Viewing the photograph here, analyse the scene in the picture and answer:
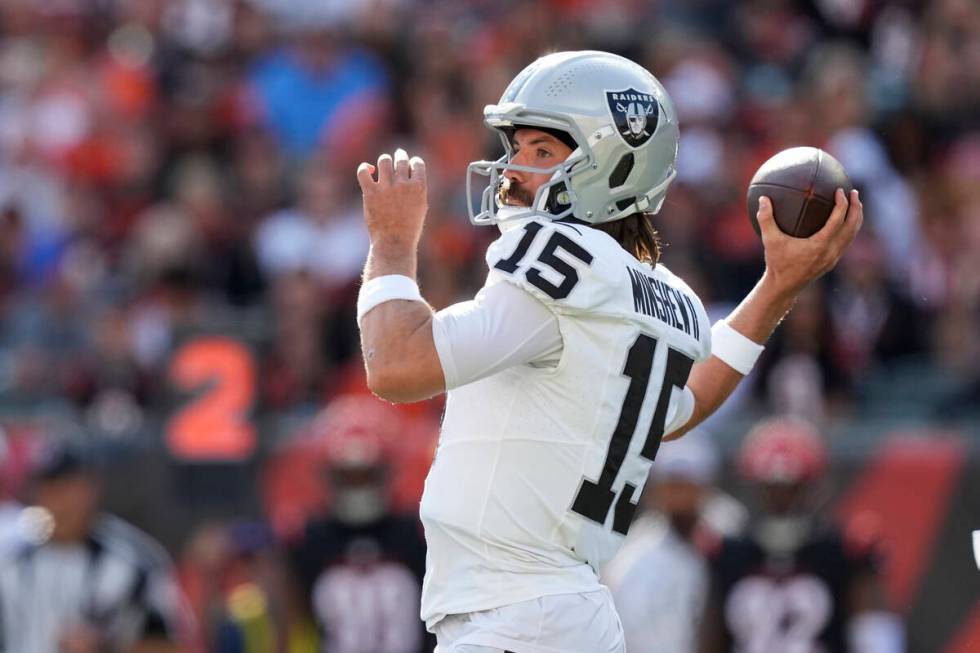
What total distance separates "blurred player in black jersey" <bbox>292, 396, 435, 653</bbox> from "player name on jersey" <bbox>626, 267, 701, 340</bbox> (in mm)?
3922

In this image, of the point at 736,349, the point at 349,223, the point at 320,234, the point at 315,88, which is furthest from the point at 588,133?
the point at 315,88

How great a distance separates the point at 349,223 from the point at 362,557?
2.81m

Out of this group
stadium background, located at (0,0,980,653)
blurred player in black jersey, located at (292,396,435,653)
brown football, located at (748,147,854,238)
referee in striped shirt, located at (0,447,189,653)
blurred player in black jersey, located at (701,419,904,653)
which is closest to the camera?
brown football, located at (748,147,854,238)

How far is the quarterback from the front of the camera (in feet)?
11.6

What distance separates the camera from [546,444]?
3652 mm

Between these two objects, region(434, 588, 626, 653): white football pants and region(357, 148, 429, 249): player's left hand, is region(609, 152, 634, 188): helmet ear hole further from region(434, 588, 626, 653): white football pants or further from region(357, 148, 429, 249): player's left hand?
region(434, 588, 626, 653): white football pants

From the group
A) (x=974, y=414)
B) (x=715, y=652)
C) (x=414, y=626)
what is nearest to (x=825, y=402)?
(x=974, y=414)

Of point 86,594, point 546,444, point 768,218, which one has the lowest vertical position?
point 86,594

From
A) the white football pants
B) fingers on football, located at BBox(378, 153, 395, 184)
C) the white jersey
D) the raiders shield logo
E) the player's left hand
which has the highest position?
the raiders shield logo

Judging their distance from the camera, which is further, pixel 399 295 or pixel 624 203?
pixel 624 203

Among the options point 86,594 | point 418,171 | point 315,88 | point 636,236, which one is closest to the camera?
point 418,171

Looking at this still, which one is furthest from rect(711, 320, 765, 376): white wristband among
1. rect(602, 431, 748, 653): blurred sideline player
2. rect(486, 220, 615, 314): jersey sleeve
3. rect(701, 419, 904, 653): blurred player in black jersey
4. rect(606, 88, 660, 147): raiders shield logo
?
rect(701, 419, 904, 653): blurred player in black jersey

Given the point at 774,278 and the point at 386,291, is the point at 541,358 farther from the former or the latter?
the point at 774,278

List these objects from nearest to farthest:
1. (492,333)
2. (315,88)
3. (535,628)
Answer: (492,333) < (535,628) < (315,88)
